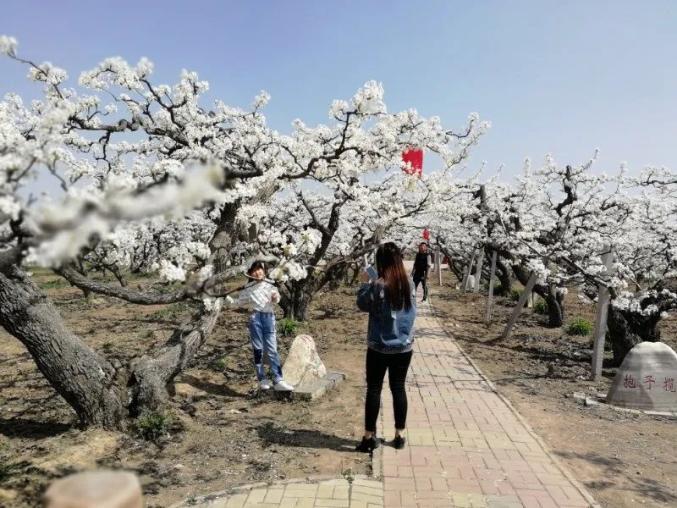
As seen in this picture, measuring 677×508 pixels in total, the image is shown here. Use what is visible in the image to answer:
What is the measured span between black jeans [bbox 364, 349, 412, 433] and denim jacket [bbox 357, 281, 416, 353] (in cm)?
9

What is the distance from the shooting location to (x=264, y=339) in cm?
662

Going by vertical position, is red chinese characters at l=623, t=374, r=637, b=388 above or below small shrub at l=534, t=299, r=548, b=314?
below

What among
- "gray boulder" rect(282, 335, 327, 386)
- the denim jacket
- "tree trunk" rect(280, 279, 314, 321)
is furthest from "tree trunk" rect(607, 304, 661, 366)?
the denim jacket

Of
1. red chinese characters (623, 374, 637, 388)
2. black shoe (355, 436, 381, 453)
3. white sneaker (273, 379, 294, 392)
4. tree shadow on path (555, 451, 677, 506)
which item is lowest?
tree shadow on path (555, 451, 677, 506)

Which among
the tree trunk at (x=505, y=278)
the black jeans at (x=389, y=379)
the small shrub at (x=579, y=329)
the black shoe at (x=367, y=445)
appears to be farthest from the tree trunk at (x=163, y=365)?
the tree trunk at (x=505, y=278)

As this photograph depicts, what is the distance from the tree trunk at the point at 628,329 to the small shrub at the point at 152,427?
826 centimetres

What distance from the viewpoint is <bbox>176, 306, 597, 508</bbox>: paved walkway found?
3988 mm

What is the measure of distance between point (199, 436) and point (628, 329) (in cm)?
839

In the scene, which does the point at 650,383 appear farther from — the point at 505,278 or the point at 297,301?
the point at 505,278

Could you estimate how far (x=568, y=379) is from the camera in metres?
8.77

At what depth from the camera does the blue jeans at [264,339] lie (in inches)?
257

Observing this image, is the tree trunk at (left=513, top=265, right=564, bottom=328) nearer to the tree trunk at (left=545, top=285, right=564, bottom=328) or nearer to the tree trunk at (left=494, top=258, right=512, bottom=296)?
the tree trunk at (left=545, top=285, right=564, bottom=328)

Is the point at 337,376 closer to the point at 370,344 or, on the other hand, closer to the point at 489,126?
the point at 370,344

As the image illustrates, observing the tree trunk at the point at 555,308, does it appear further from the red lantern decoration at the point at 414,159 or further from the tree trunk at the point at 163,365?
the tree trunk at the point at 163,365
